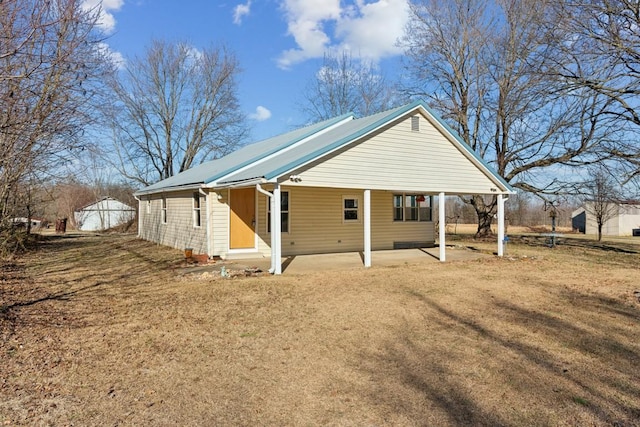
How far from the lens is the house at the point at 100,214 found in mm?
39688

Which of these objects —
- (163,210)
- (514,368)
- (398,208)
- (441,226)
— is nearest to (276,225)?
(441,226)

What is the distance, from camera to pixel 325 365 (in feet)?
15.5

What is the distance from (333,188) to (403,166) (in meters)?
2.30

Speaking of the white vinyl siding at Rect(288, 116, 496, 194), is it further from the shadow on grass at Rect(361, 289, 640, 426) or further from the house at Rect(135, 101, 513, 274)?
the shadow on grass at Rect(361, 289, 640, 426)

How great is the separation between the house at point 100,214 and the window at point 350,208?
97.9ft

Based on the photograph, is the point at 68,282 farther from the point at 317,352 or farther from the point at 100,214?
the point at 100,214

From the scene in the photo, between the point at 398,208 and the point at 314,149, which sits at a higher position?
the point at 314,149

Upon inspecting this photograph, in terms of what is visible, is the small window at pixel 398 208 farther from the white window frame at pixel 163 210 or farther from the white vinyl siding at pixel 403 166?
the white window frame at pixel 163 210

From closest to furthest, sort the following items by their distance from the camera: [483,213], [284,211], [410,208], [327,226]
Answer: [284,211]
[327,226]
[410,208]
[483,213]

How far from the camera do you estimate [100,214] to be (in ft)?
128

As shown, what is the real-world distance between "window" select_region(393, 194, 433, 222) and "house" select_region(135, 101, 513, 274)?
48 millimetres

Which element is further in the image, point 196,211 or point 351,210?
point 351,210

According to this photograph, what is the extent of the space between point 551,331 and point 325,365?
3.53 meters

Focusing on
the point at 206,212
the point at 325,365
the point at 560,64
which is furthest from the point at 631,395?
the point at 560,64
